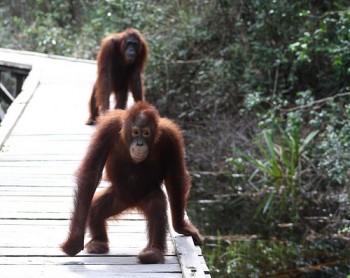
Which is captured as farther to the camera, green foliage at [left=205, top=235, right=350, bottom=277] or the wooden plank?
green foliage at [left=205, top=235, right=350, bottom=277]

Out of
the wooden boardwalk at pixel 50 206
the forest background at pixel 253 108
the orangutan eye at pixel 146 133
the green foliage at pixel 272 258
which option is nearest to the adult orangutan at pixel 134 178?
the orangutan eye at pixel 146 133

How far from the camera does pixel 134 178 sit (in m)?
4.50

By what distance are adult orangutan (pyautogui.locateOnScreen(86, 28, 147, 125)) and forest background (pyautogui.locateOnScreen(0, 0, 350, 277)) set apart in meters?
1.86

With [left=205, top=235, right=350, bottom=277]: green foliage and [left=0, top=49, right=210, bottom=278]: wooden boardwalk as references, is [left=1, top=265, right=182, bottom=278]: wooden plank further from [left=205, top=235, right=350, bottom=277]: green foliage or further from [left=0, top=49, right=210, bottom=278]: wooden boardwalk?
[left=205, top=235, right=350, bottom=277]: green foliage

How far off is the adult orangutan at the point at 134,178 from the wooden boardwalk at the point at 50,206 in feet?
0.38

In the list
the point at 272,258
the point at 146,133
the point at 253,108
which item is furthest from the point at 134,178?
the point at 253,108

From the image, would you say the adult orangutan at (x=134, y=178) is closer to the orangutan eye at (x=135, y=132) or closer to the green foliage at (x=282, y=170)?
the orangutan eye at (x=135, y=132)

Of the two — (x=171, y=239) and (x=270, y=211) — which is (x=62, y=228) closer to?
(x=171, y=239)

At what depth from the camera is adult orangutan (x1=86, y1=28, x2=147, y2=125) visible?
7828 millimetres

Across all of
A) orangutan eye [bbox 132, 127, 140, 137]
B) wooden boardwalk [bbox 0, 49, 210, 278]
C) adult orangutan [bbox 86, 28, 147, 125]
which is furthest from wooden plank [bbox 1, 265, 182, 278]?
adult orangutan [bbox 86, 28, 147, 125]

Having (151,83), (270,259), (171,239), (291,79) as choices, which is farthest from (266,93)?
(171,239)

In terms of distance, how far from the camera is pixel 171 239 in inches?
185

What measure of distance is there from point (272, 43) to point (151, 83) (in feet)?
6.71

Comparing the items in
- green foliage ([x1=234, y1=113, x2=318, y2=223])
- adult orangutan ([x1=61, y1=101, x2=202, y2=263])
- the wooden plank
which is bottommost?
green foliage ([x1=234, y1=113, x2=318, y2=223])
